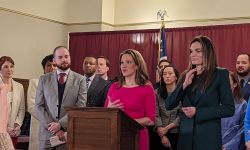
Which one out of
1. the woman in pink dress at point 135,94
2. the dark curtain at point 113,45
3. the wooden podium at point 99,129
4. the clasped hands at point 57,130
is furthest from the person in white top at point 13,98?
the dark curtain at point 113,45

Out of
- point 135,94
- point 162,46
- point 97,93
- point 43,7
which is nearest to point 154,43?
point 162,46

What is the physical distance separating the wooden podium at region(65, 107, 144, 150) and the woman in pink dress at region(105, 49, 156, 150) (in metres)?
0.38

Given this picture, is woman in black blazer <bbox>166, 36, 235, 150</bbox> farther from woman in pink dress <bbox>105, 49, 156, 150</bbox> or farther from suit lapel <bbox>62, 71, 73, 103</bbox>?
suit lapel <bbox>62, 71, 73, 103</bbox>

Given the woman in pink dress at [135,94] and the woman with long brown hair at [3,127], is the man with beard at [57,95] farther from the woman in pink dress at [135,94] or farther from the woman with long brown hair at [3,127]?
the woman with long brown hair at [3,127]

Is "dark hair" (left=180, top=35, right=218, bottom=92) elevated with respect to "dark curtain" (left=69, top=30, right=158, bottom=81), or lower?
lower

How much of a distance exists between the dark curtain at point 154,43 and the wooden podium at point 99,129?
4.84 meters

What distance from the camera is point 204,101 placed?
2.68m

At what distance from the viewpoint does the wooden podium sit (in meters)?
2.60

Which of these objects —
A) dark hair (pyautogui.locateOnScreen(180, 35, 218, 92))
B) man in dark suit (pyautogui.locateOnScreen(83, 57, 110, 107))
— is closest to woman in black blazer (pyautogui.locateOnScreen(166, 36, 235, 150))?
dark hair (pyautogui.locateOnScreen(180, 35, 218, 92))

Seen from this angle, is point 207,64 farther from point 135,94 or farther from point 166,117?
point 166,117

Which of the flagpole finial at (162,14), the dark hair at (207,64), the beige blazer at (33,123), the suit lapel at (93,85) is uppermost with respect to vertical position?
the flagpole finial at (162,14)

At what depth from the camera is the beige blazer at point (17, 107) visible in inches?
196

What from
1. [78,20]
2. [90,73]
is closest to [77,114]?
[90,73]

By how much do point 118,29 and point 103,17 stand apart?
0.44 m
